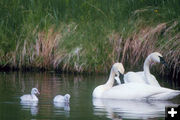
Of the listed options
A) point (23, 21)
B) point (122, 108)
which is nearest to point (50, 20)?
point (23, 21)

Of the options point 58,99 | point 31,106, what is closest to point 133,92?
point 58,99

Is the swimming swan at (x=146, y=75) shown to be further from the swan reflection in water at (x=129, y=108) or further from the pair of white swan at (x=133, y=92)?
the swan reflection in water at (x=129, y=108)

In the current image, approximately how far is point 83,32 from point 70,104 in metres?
6.38

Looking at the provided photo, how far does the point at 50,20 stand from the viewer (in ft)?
65.9

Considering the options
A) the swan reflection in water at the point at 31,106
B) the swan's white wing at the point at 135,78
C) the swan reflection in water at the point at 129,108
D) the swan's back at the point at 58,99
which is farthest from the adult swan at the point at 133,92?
the swan reflection in water at the point at 31,106

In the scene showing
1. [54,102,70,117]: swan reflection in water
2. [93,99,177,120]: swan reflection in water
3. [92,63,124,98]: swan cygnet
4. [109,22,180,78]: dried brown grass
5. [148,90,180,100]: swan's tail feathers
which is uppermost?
[109,22,180,78]: dried brown grass

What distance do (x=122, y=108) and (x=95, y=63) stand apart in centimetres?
613

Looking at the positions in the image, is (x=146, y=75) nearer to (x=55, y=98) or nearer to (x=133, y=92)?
(x=133, y=92)

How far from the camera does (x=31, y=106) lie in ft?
42.6

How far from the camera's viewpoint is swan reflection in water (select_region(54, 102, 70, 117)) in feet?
39.5

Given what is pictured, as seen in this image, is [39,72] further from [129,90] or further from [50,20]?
[129,90]

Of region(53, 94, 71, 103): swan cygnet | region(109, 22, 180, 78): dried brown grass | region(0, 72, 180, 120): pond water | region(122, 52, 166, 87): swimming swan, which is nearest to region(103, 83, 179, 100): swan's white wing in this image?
region(0, 72, 180, 120): pond water

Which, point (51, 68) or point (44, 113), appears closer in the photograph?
point (44, 113)

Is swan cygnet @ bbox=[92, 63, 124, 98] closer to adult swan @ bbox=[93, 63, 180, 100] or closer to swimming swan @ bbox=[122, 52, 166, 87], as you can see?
adult swan @ bbox=[93, 63, 180, 100]
